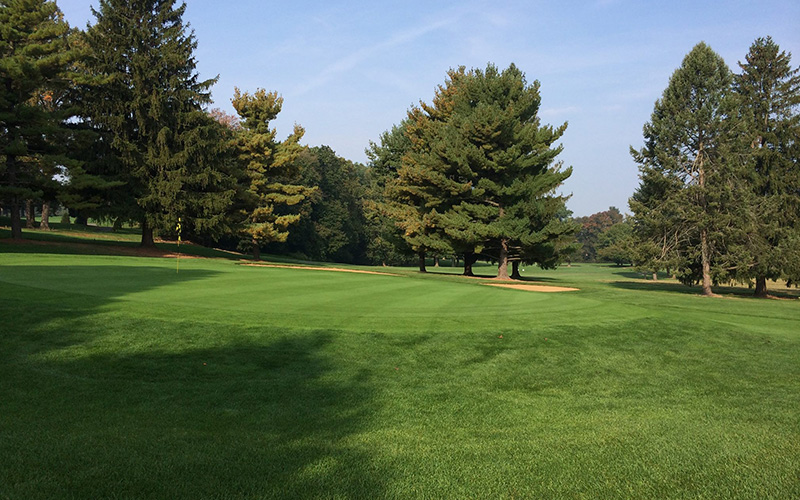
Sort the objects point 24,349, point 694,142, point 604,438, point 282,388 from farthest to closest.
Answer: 1. point 694,142
2. point 24,349
3. point 282,388
4. point 604,438

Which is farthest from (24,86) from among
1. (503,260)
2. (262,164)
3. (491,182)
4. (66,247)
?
(503,260)

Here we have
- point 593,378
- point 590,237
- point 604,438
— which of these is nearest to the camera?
point 604,438

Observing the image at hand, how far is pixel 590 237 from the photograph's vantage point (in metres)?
153

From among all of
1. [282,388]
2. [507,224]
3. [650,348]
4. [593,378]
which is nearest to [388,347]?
[282,388]

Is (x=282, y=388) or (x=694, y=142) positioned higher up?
(x=694, y=142)

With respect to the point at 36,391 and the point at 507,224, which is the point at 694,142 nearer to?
the point at 507,224

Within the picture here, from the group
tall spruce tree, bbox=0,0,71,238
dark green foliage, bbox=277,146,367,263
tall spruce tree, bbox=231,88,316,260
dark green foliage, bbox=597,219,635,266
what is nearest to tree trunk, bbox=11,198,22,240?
tall spruce tree, bbox=0,0,71,238

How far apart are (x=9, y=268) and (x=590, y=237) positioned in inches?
6173

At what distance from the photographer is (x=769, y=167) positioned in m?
31.9

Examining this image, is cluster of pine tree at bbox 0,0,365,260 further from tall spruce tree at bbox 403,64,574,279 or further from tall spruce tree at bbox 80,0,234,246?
tall spruce tree at bbox 403,64,574,279

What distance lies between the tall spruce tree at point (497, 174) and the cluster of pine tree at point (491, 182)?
0.07 m

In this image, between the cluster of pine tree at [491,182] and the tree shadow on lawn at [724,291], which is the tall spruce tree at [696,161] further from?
the cluster of pine tree at [491,182]

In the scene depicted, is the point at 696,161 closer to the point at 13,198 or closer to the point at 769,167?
the point at 769,167

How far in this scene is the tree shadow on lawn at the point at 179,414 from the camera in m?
3.57
